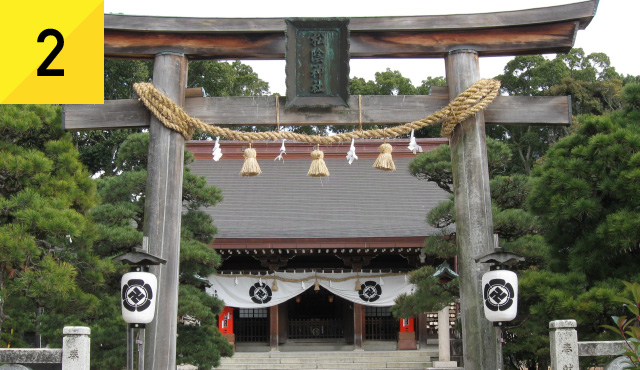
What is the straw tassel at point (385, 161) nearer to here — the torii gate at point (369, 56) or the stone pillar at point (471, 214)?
the torii gate at point (369, 56)

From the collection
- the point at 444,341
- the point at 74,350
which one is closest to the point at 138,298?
the point at 74,350

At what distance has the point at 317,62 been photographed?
21.9 feet

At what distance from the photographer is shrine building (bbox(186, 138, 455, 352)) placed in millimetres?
14375

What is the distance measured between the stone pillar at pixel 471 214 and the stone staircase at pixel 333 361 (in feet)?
25.8

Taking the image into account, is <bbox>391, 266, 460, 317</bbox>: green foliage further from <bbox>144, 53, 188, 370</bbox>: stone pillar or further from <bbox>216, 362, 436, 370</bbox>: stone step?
<bbox>144, 53, 188, 370</bbox>: stone pillar

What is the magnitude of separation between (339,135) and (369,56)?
36.7 inches

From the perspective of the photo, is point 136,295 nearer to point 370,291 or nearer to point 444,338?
point 444,338

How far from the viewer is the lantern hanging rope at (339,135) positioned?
6.48 meters

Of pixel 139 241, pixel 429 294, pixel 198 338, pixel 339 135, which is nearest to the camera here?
pixel 339 135

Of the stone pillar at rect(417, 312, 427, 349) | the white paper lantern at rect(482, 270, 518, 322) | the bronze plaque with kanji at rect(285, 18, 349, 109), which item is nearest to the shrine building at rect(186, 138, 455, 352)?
the stone pillar at rect(417, 312, 427, 349)

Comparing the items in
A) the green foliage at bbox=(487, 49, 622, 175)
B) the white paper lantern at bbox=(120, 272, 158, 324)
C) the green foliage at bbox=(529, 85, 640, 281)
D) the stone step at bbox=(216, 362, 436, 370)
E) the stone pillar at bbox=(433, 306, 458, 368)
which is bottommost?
the stone step at bbox=(216, 362, 436, 370)

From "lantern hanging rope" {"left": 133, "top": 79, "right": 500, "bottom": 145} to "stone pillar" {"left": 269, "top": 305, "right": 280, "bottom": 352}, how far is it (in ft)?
29.5

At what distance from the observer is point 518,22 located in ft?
21.7

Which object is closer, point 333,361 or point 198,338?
point 198,338
